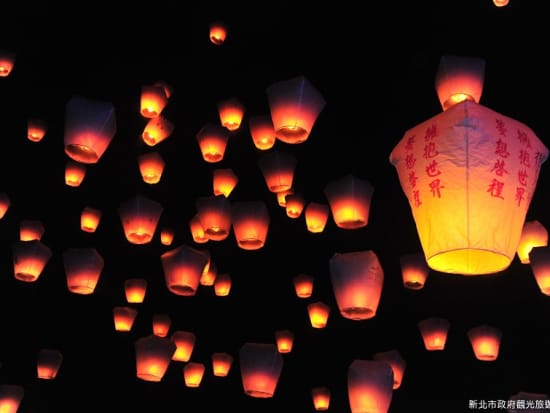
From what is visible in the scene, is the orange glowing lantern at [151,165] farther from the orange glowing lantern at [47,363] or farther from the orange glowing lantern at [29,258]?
the orange glowing lantern at [47,363]

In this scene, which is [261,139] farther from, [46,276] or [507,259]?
[46,276]

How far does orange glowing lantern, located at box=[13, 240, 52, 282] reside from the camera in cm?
736

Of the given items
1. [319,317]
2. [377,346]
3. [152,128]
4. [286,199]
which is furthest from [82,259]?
[377,346]

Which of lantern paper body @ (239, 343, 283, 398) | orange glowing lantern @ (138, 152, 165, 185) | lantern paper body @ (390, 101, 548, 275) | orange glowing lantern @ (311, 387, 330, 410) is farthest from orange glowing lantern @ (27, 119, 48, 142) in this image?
lantern paper body @ (390, 101, 548, 275)

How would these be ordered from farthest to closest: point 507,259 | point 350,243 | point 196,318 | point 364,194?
1. point 196,318
2. point 350,243
3. point 364,194
4. point 507,259

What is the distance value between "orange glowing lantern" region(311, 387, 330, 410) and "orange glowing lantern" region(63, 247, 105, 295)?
5375mm

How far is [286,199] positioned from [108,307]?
180 inches

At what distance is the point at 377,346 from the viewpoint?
37.9 feet

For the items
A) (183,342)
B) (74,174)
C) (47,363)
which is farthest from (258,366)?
(47,363)

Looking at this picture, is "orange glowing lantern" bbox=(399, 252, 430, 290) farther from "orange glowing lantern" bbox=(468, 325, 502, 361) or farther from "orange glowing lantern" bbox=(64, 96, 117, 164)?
"orange glowing lantern" bbox=(64, 96, 117, 164)

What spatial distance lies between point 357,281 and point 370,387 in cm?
126

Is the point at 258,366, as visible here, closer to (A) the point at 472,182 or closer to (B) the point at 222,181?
(B) the point at 222,181

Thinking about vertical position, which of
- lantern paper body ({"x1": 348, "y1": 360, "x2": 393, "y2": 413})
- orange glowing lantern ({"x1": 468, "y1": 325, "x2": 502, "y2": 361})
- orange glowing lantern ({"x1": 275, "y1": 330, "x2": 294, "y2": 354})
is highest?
orange glowing lantern ({"x1": 275, "y1": 330, "x2": 294, "y2": 354})

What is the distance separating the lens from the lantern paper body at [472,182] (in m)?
3.55
